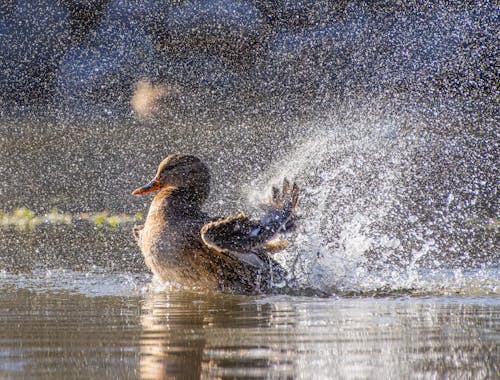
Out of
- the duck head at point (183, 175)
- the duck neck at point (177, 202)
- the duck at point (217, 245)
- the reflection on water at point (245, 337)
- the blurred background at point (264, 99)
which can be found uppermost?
the blurred background at point (264, 99)

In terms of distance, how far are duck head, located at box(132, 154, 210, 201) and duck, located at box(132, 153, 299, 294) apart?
0.42 feet

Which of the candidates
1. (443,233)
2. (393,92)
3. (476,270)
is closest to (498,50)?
(393,92)

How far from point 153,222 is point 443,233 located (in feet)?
11.1

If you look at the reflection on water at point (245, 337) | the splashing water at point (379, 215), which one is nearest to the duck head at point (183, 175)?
the splashing water at point (379, 215)

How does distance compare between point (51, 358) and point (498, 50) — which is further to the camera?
point (498, 50)

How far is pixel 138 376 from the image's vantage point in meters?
2.53

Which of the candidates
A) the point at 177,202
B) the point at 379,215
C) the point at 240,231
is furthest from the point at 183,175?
the point at 379,215

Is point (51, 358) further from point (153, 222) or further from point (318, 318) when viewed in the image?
point (153, 222)

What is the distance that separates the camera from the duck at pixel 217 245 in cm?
503

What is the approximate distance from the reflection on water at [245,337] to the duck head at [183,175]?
4.80ft

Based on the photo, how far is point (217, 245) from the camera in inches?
196

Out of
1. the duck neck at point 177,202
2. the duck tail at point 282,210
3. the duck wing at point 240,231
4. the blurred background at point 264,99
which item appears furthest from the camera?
the blurred background at point 264,99

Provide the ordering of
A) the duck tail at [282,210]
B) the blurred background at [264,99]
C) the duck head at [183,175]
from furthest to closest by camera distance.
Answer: the blurred background at [264,99], the duck head at [183,175], the duck tail at [282,210]

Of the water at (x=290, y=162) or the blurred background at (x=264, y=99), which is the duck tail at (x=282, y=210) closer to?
the water at (x=290, y=162)
